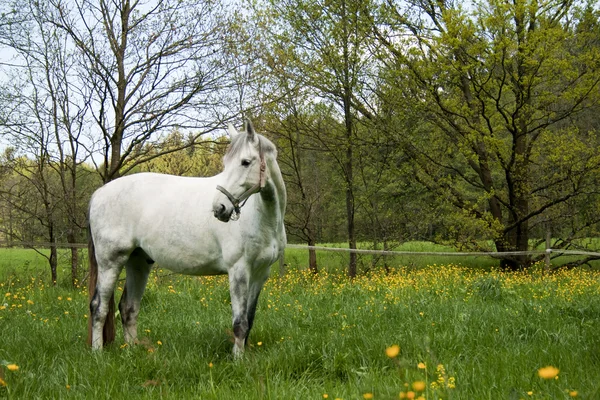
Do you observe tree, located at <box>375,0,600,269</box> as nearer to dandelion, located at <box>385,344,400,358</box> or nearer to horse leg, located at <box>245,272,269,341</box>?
horse leg, located at <box>245,272,269,341</box>

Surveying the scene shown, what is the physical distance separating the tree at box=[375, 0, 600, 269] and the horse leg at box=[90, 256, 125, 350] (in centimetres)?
881

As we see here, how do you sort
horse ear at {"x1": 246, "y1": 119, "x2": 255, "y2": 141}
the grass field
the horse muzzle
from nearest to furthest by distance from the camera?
1. the grass field
2. the horse muzzle
3. horse ear at {"x1": 246, "y1": 119, "x2": 255, "y2": 141}

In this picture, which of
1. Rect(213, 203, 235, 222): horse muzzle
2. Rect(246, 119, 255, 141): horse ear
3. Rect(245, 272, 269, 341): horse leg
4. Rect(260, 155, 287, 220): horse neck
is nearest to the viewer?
Rect(213, 203, 235, 222): horse muzzle

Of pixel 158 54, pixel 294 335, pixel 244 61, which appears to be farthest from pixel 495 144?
pixel 294 335

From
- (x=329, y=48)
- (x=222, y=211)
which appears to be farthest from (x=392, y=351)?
(x=329, y=48)

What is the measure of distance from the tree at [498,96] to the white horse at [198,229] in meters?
8.23

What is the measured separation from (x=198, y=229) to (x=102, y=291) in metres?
1.14

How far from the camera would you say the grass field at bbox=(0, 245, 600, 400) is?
268 centimetres

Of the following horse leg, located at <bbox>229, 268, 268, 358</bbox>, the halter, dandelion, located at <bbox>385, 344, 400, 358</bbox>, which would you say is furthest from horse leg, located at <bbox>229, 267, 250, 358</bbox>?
dandelion, located at <bbox>385, 344, 400, 358</bbox>

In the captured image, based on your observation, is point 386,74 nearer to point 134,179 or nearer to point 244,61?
point 244,61

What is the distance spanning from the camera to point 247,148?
361cm

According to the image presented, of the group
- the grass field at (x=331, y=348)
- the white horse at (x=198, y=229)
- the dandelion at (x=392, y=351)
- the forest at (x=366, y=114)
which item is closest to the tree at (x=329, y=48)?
the forest at (x=366, y=114)

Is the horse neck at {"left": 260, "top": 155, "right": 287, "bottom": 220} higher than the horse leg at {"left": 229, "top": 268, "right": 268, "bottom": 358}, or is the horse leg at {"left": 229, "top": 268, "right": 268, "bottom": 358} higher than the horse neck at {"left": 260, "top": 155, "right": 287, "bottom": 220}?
the horse neck at {"left": 260, "top": 155, "right": 287, "bottom": 220}

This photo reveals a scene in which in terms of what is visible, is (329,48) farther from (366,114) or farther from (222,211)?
(222,211)
